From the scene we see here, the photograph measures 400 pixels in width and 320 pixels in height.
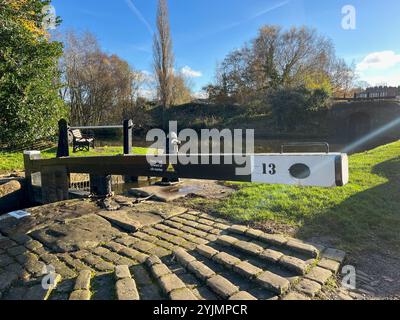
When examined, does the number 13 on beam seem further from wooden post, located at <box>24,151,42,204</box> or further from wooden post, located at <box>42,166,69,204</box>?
wooden post, located at <box>24,151,42,204</box>

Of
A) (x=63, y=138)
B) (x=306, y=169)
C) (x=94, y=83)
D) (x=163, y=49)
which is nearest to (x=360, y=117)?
(x=163, y=49)

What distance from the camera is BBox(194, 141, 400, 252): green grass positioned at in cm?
324

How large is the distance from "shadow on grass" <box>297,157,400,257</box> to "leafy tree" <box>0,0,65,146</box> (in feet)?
29.3

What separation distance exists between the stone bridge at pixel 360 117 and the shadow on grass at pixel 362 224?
19490 millimetres

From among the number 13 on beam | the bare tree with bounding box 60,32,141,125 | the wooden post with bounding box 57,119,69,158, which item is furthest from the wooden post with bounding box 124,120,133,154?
the bare tree with bounding box 60,32,141,125

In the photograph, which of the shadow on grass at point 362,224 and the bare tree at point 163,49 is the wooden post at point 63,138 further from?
the bare tree at point 163,49

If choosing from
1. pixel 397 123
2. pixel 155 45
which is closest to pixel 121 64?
pixel 155 45

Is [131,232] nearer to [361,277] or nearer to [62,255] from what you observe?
[62,255]

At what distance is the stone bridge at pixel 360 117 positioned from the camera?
852 inches

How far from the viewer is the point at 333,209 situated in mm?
4094

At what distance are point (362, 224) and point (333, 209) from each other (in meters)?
0.55

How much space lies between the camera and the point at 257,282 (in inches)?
86.0

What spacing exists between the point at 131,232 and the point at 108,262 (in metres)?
0.79

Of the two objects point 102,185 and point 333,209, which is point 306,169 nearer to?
point 333,209
